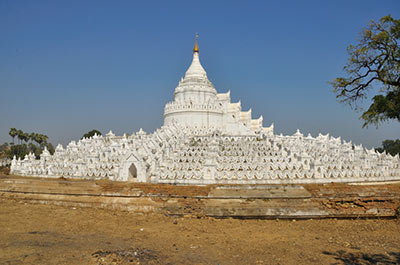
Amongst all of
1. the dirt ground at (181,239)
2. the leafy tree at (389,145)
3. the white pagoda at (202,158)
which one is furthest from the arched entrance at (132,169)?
the leafy tree at (389,145)

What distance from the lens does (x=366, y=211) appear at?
16.5m

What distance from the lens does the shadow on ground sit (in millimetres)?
9867

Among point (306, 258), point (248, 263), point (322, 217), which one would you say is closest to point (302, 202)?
point (322, 217)

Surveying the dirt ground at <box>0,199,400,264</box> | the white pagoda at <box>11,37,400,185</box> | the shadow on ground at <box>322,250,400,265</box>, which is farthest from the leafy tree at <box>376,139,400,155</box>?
the shadow on ground at <box>322,250,400,265</box>

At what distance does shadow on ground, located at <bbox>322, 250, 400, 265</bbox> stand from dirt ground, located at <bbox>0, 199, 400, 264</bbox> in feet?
0.07

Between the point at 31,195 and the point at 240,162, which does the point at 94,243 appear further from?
the point at 240,162

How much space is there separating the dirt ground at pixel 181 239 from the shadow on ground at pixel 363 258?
0.02m

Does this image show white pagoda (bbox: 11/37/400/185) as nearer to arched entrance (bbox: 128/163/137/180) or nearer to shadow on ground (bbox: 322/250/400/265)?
arched entrance (bbox: 128/163/137/180)

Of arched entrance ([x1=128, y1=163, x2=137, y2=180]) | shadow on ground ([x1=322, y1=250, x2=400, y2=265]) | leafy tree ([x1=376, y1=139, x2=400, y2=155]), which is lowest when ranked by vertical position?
shadow on ground ([x1=322, y1=250, x2=400, y2=265])

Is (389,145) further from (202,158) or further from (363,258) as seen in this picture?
(363,258)

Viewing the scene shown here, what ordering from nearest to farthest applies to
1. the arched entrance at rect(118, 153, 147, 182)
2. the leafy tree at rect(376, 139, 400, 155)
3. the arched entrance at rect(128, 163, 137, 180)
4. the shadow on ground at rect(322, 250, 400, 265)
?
the shadow on ground at rect(322, 250, 400, 265)
the arched entrance at rect(118, 153, 147, 182)
the arched entrance at rect(128, 163, 137, 180)
the leafy tree at rect(376, 139, 400, 155)

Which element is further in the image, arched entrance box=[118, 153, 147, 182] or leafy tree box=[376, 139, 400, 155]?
leafy tree box=[376, 139, 400, 155]

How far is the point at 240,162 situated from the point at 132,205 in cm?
1035

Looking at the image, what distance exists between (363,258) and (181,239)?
21.4 ft
